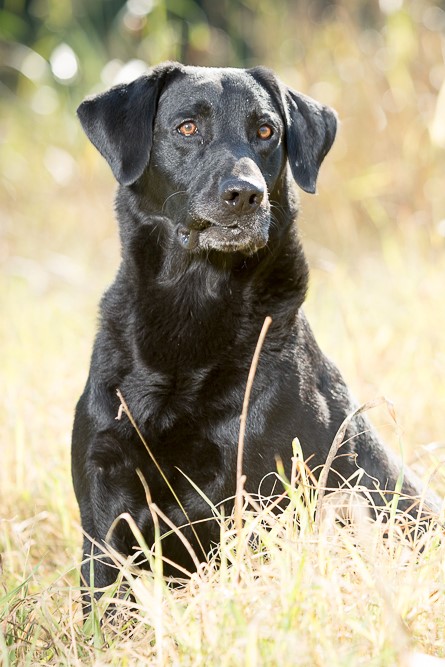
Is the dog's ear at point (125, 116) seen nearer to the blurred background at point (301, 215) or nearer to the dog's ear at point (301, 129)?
the dog's ear at point (301, 129)

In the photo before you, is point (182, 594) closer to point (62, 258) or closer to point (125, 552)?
point (125, 552)

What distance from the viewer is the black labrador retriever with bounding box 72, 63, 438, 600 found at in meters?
2.69

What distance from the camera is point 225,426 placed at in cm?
270

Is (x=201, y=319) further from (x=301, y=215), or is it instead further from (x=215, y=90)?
(x=301, y=215)

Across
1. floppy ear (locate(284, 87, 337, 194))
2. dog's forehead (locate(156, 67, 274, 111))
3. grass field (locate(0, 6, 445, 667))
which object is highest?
dog's forehead (locate(156, 67, 274, 111))

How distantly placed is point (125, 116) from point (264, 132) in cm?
45

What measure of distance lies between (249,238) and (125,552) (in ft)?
3.20

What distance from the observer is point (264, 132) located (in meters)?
3.09

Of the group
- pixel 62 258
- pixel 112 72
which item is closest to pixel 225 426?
pixel 62 258

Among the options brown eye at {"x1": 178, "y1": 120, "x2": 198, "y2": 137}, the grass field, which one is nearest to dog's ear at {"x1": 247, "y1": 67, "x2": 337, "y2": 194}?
brown eye at {"x1": 178, "y1": 120, "x2": 198, "y2": 137}

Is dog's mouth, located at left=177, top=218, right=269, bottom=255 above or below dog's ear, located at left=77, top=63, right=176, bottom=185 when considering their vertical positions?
below

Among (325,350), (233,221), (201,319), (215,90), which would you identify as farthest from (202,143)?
(325,350)

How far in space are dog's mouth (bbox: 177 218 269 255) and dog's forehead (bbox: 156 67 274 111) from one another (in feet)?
1.36

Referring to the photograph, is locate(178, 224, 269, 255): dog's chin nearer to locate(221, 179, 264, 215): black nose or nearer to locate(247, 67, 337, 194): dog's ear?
locate(221, 179, 264, 215): black nose
